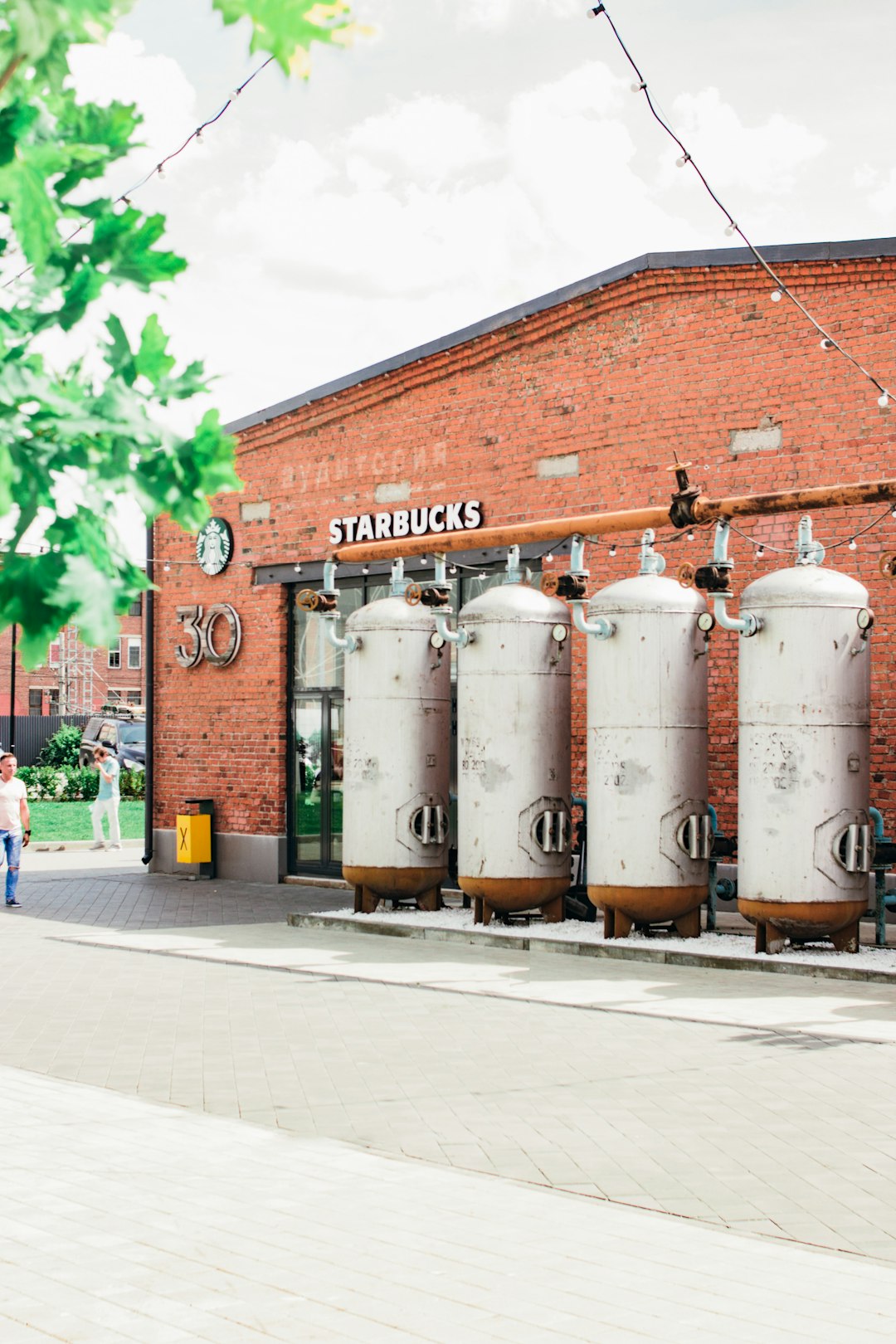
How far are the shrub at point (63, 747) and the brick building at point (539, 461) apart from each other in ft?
98.1

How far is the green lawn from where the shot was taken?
30047 mm

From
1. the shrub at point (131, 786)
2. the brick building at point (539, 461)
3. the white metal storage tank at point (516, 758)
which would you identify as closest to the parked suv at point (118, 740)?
the shrub at point (131, 786)

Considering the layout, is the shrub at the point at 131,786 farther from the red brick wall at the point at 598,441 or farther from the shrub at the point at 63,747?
the red brick wall at the point at 598,441

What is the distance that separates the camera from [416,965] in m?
13.1

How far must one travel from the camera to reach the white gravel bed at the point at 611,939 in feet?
41.4

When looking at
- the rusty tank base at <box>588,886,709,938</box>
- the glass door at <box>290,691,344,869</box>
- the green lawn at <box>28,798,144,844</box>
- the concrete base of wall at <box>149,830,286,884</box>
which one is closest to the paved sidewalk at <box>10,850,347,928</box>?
the concrete base of wall at <box>149,830,286,884</box>

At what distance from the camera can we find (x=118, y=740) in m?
52.0

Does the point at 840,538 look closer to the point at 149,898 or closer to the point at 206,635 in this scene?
the point at 149,898

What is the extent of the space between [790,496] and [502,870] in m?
4.28

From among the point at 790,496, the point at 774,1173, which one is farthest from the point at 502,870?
the point at 774,1173

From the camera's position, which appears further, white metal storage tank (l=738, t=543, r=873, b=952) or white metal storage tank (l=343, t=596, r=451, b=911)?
white metal storage tank (l=343, t=596, r=451, b=911)

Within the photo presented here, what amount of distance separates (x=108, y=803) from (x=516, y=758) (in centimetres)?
1412

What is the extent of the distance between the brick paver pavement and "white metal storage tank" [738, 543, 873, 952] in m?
0.91

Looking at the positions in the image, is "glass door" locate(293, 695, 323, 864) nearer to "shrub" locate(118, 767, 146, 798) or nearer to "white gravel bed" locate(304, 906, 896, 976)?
"white gravel bed" locate(304, 906, 896, 976)
